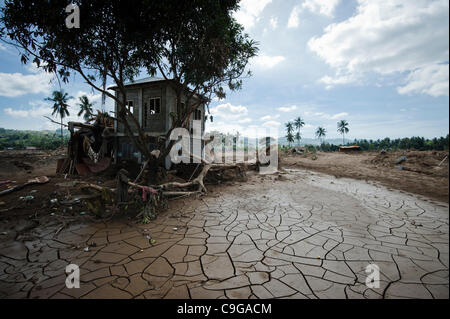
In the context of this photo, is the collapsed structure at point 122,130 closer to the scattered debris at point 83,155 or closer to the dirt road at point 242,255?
the scattered debris at point 83,155

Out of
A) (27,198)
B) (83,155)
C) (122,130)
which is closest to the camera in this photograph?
(27,198)

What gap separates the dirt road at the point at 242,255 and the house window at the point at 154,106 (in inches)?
338

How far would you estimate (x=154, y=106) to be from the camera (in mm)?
11773

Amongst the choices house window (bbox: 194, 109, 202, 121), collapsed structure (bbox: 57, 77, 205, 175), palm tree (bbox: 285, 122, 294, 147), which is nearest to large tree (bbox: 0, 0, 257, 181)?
collapsed structure (bbox: 57, 77, 205, 175)

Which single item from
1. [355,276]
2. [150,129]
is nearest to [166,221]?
[355,276]

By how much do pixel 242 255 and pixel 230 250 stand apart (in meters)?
0.23

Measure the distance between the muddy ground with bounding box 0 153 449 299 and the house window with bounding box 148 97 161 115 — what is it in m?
7.84

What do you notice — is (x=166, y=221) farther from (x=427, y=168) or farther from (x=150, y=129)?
(x=427, y=168)

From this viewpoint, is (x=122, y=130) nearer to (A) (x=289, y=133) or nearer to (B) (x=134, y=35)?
(B) (x=134, y=35)

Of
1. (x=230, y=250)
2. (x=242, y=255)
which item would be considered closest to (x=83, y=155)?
(x=230, y=250)

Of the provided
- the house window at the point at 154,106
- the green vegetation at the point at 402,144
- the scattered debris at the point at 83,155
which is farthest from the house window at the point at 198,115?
the green vegetation at the point at 402,144

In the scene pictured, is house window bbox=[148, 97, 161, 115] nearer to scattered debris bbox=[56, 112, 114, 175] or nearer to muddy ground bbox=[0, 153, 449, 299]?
scattered debris bbox=[56, 112, 114, 175]

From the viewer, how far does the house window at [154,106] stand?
11641mm
